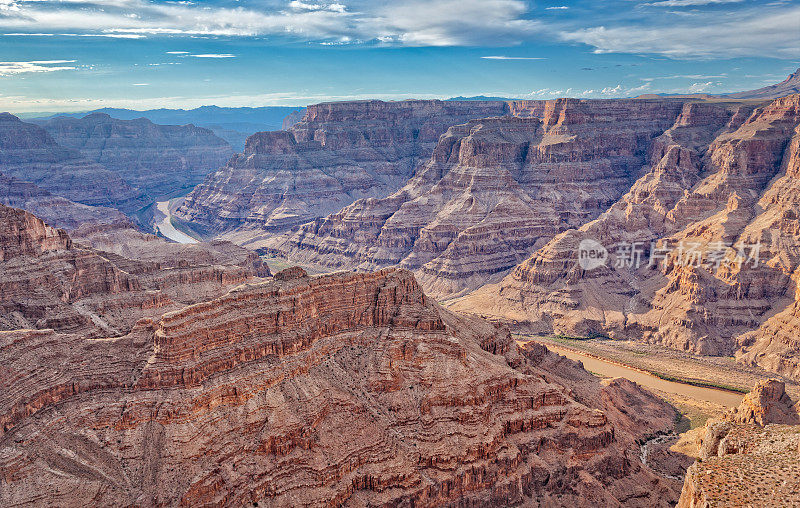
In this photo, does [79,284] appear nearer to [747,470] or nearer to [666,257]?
[747,470]

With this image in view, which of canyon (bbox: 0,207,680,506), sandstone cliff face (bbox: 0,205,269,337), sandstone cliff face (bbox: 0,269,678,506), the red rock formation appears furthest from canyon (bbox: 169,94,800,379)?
sandstone cliff face (bbox: 0,205,269,337)

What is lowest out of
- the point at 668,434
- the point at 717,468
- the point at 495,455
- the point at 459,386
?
the point at 668,434

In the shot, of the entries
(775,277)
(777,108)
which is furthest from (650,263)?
(777,108)

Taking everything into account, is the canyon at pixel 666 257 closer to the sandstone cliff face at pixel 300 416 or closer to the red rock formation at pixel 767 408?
the red rock formation at pixel 767 408

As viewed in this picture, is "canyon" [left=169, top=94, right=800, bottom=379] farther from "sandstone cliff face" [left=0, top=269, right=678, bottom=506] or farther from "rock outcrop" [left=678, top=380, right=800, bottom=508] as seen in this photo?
"rock outcrop" [left=678, top=380, right=800, bottom=508]

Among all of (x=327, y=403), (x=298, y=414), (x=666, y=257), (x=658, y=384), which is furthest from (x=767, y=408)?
(x=666, y=257)

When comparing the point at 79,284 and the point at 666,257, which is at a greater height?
the point at 79,284

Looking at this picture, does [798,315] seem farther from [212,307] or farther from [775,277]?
[212,307]
